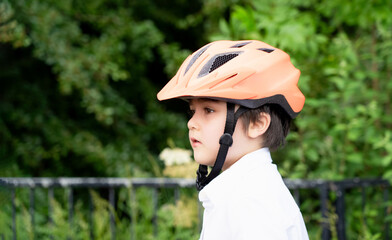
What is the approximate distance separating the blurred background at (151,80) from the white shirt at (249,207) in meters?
2.20

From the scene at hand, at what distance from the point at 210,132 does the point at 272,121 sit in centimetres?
23

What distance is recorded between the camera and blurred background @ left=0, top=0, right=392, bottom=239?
3969 millimetres

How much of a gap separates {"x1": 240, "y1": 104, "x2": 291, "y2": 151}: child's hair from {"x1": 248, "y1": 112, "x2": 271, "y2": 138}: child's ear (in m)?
0.01

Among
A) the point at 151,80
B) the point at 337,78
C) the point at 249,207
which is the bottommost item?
the point at 249,207

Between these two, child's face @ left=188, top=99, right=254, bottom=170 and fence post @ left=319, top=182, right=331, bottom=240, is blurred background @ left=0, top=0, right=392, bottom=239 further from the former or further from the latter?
child's face @ left=188, top=99, right=254, bottom=170

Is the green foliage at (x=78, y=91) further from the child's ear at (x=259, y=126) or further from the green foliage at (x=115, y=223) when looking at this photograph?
the child's ear at (x=259, y=126)

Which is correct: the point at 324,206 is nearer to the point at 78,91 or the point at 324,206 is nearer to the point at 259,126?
the point at 259,126

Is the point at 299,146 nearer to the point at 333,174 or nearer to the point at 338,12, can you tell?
the point at 333,174

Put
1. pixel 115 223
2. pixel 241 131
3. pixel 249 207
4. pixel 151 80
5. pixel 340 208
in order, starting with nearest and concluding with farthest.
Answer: pixel 249 207 → pixel 241 131 → pixel 340 208 → pixel 115 223 → pixel 151 80

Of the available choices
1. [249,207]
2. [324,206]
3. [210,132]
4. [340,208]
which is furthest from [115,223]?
[249,207]

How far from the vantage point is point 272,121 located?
1.75 m

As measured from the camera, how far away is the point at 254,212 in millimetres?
1439

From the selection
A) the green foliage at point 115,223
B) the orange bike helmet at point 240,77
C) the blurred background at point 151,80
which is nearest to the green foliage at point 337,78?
the blurred background at point 151,80

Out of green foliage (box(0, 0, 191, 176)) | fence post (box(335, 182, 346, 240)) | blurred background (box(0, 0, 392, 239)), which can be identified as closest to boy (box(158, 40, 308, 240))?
blurred background (box(0, 0, 392, 239))
